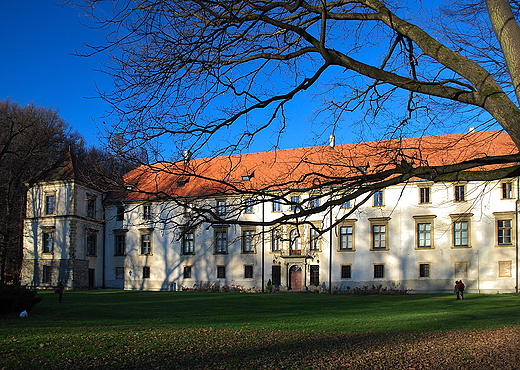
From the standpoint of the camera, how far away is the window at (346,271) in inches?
1575

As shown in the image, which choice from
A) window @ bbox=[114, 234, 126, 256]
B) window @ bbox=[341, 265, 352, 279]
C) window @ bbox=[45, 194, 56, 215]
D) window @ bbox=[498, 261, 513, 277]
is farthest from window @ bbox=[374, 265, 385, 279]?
window @ bbox=[45, 194, 56, 215]

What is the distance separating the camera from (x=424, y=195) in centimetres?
3847

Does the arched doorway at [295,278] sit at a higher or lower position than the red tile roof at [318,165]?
lower

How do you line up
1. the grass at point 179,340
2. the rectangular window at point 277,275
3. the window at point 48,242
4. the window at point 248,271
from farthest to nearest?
the window at point 48,242 → the window at point 248,271 → the rectangular window at point 277,275 → the grass at point 179,340

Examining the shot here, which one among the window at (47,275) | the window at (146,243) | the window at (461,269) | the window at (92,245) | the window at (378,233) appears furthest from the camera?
the window at (146,243)

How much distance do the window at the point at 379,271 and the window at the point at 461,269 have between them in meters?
5.27

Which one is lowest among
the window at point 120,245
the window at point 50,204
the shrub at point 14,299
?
the shrub at point 14,299

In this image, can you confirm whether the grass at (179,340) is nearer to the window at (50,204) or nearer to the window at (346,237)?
the window at (346,237)

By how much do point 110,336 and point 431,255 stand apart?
99.2 feet

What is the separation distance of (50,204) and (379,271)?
28367 millimetres

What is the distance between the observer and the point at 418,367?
8.94m

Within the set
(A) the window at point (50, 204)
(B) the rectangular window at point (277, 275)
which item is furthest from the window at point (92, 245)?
(B) the rectangular window at point (277, 275)

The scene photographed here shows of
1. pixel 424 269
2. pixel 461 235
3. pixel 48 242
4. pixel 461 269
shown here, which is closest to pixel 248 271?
pixel 424 269

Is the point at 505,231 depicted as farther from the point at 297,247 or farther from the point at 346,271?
the point at 297,247
